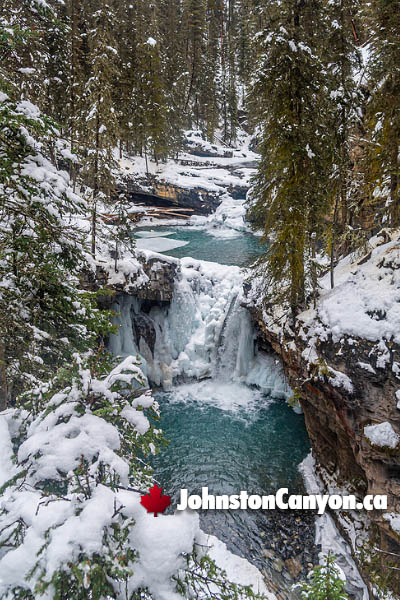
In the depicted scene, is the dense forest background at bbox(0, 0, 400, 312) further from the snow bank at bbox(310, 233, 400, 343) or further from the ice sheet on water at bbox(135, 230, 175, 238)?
the ice sheet on water at bbox(135, 230, 175, 238)

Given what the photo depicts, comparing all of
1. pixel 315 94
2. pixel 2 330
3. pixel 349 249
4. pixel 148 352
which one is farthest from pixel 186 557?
pixel 148 352

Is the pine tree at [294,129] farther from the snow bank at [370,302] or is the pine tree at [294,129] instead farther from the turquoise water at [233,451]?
the turquoise water at [233,451]

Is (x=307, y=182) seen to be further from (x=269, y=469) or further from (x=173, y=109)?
(x=173, y=109)

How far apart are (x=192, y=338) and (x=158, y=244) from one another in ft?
38.4

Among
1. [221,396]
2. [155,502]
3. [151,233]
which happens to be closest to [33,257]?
[155,502]

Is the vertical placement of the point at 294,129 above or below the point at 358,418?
above

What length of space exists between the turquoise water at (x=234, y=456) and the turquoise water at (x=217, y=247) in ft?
36.3

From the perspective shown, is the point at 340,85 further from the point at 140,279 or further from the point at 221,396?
the point at 221,396

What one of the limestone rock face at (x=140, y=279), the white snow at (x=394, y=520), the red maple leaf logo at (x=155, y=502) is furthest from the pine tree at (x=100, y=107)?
the white snow at (x=394, y=520)

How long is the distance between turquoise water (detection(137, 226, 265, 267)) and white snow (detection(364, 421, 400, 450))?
628 inches

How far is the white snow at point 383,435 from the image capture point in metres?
6.97

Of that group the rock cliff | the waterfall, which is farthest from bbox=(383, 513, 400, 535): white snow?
the waterfall

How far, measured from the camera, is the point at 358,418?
793 cm

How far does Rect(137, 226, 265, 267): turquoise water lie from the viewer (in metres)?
24.1
